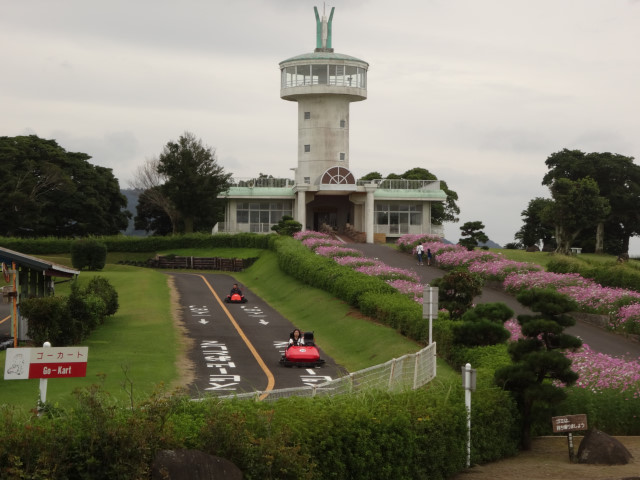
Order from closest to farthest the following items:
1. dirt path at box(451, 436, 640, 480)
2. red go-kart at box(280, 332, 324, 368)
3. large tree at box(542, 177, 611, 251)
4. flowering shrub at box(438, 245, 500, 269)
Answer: dirt path at box(451, 436, 640, 480) → red go-kart at box(280, 332, 324, 368) → flowering shrub at box(438, 245, 500, 269) → large tree at box(542, 177, 611, 251)

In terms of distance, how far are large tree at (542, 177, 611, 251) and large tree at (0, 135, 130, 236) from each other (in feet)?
142

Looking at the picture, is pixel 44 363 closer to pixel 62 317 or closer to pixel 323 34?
pixel 62 317

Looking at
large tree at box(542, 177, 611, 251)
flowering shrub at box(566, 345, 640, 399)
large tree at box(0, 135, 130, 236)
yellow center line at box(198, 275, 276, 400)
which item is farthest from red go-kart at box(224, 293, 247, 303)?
large tree at box(0, 135, 130, 236)

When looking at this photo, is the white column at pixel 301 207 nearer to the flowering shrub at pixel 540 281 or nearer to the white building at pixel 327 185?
the white building at pixel 327 185

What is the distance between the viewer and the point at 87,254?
6319 centimetres

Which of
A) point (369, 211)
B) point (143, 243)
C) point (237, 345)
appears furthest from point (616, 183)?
point (237, 345)

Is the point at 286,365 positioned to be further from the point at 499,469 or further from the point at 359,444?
the point at 359,444

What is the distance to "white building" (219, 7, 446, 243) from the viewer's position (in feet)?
255

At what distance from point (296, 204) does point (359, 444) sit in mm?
63744

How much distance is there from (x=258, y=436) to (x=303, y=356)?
16.2m

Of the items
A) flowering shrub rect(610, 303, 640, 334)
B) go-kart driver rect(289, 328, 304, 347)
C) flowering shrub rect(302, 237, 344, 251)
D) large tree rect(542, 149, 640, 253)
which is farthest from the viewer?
large tree rect(542, 149, 640, 253)

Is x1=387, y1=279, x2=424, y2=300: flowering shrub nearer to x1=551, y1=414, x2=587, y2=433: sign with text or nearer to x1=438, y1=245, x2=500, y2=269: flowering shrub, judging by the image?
x1=438, y1=245, x2=500, y2=269: flowering shrub

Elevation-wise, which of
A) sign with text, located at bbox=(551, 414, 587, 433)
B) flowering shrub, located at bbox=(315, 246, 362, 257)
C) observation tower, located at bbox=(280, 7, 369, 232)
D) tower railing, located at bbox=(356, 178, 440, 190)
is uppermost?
observation tower, located at bbox=(280, 7, 369, 232)

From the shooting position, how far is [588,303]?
126 ft
